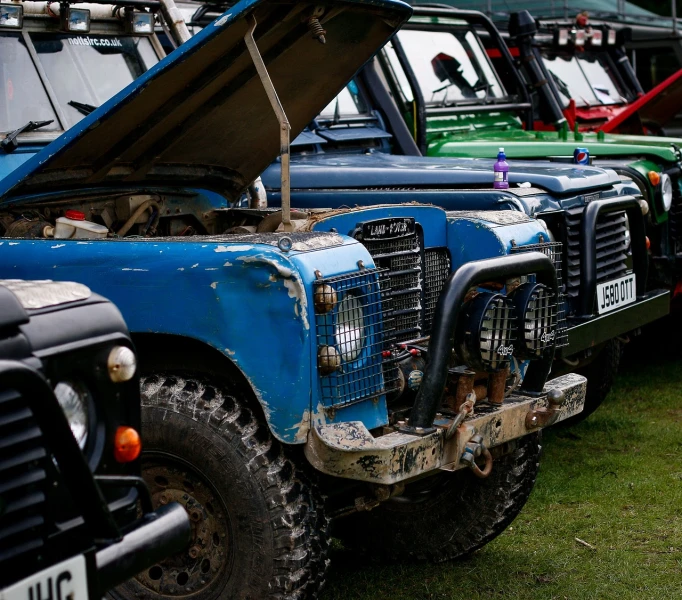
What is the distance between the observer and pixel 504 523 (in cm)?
404

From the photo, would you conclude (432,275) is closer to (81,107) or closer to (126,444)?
(81,107)

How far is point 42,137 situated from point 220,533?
1769mm

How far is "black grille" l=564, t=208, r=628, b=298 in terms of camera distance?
529 centimetres

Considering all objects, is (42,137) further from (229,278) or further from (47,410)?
(47,410)

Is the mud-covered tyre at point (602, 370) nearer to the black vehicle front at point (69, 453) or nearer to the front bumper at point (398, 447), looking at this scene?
the front bumper at point (398, 447)

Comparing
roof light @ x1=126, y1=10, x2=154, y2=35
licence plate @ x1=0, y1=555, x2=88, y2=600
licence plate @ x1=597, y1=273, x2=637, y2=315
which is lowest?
licence plate @ x1=597, y1=273, x2=637, y2=315

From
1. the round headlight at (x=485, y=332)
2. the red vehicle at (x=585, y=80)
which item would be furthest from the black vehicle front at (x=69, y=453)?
the red vehicle at (x=585, y=80)

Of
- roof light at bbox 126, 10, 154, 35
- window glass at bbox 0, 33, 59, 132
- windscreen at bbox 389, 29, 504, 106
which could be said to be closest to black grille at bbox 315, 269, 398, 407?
window glass at bbox 0, 33, 59, 132

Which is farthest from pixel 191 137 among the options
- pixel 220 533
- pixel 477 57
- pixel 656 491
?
pixel 477 57

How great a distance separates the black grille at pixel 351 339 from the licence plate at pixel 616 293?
223 centimetres

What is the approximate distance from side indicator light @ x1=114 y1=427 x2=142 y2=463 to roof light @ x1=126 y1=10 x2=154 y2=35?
9.07 feet

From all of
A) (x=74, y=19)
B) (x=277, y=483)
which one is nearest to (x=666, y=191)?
(x=74, y=19)

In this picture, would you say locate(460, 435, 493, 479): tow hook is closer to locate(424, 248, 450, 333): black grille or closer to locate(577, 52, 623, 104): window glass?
locate(424, 248, 450, 333): black grille

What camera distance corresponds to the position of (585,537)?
175 inches
